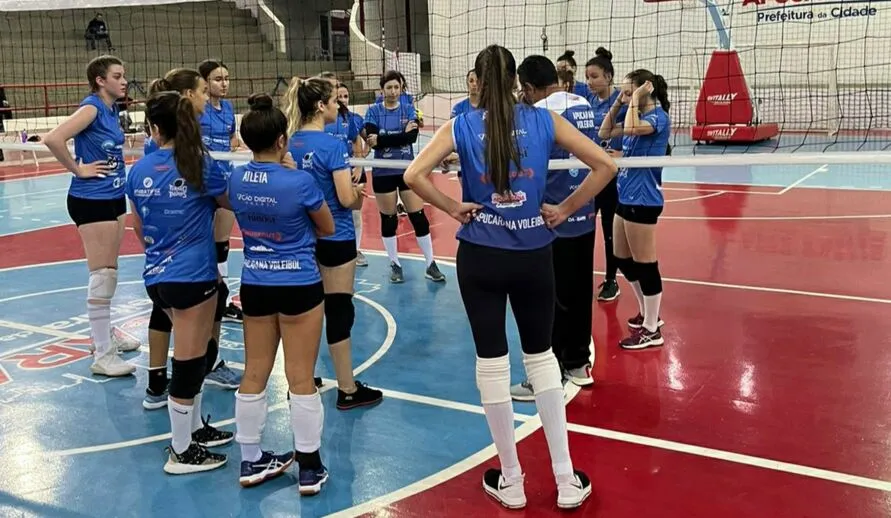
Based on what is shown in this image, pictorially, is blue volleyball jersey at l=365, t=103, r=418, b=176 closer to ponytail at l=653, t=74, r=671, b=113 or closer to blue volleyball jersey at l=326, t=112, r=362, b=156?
blue volleyball jersey at l=326, t=112, r=362, b=156

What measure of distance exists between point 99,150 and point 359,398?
2389 mm

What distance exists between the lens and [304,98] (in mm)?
4445

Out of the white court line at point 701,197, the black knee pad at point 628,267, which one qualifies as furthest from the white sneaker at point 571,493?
the white court line at point 701,197

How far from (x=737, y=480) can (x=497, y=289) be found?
5.07ft

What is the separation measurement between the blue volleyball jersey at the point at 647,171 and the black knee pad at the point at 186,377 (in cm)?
306

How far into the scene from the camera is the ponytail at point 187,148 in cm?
388

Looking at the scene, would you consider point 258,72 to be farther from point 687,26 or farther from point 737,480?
point 737,480

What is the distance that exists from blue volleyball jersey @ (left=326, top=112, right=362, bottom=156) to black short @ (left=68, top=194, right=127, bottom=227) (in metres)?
1.56

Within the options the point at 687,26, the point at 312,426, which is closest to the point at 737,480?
the point at 312,426

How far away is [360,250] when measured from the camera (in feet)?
30.2

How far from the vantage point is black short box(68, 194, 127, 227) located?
5.42m

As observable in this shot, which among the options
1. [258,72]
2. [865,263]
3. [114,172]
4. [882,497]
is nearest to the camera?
[882,497]

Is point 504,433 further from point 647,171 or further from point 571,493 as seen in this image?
point 647,171

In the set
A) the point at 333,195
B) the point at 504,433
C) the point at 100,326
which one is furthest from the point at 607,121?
the point at 100,326
